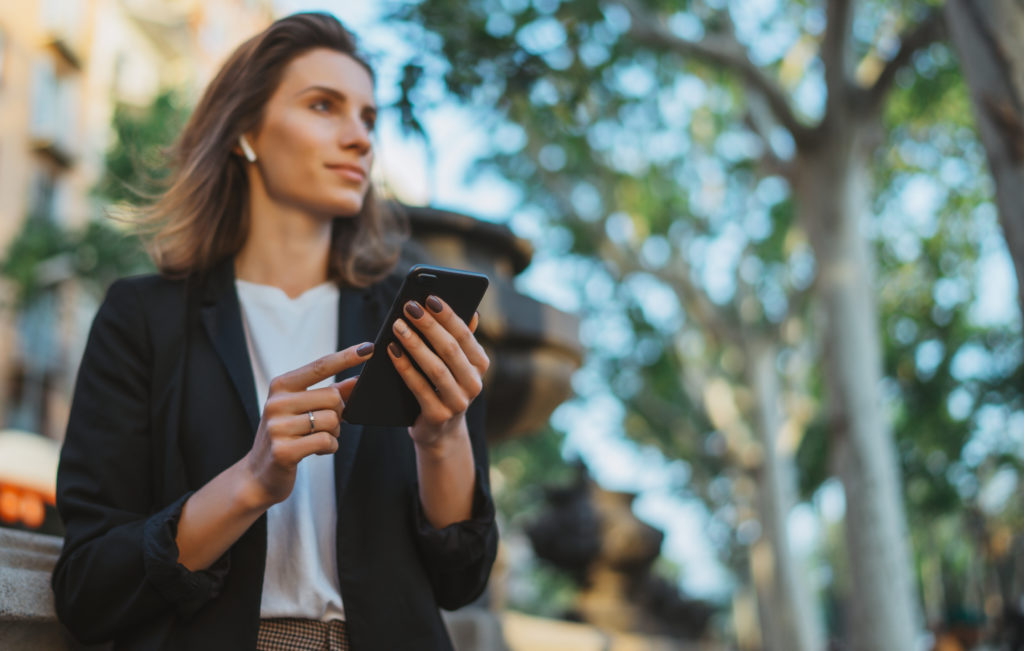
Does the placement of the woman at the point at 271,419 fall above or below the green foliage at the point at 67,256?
below

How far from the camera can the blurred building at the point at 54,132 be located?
19.7 metres

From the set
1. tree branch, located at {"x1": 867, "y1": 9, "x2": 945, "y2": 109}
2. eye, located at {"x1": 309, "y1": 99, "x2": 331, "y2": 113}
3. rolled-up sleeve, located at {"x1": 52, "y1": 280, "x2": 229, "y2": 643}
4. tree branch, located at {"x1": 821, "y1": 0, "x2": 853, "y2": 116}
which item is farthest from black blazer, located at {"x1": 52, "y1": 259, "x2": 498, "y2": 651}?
tree branch, located at {"x1": 821, "y1": 0, "x2": 853, "y2": 116}

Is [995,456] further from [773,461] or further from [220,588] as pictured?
[220,588]

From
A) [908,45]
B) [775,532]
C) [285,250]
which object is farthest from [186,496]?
[775,532]

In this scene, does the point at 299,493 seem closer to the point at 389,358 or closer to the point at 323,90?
the point at 389,358

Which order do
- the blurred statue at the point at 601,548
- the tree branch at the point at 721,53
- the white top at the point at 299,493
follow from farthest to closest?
the tree branch at the point at 721,53 < the blurred statue at the point at 601,548 < the white top at the point at 299,493

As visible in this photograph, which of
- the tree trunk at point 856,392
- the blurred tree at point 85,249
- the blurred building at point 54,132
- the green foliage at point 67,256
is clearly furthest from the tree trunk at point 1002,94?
the blurred building at point 54,132

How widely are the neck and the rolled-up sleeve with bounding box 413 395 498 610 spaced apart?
58 centimetres

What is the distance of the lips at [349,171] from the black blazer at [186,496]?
0.32 m

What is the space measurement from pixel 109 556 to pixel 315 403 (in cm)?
44

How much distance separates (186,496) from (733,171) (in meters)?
12.6

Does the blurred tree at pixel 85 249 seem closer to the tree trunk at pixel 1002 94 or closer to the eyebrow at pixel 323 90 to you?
the tree trunk at pixel 1002 94

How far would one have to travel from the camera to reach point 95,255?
44.1 ft

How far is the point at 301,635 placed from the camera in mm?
1670
